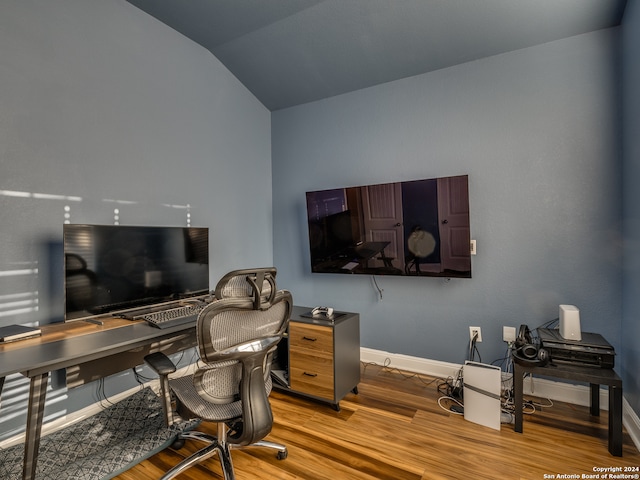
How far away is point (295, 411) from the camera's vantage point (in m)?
2.42

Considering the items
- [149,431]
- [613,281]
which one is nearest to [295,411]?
[149,431]

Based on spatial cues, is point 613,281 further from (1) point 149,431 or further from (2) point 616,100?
(1) point 149,431

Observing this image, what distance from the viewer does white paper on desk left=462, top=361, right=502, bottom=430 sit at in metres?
2.17

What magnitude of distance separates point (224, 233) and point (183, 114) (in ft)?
3.64

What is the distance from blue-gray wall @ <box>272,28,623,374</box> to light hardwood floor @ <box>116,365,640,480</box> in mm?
657

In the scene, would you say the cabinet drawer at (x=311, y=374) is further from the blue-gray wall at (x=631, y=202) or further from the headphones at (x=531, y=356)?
the blue-gray wall at (x=631, y=202)

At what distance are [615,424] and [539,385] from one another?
684 mm

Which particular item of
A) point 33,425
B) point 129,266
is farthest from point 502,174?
point 33,425

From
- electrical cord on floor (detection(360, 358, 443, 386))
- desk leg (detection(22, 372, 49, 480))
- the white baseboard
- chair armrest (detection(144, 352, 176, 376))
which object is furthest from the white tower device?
desk leg (detection(22, 372, 49, 480))

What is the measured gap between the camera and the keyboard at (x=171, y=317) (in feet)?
6.49

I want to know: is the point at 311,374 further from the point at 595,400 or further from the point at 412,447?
the point at 595,400

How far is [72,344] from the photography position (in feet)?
5.43

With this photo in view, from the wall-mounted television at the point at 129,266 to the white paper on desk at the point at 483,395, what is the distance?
6.84 feet

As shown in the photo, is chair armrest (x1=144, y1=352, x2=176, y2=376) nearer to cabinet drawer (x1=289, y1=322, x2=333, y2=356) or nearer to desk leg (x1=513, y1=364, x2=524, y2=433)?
cabinet drawer (x1=289, y1=322, x2=333, y2=356)
